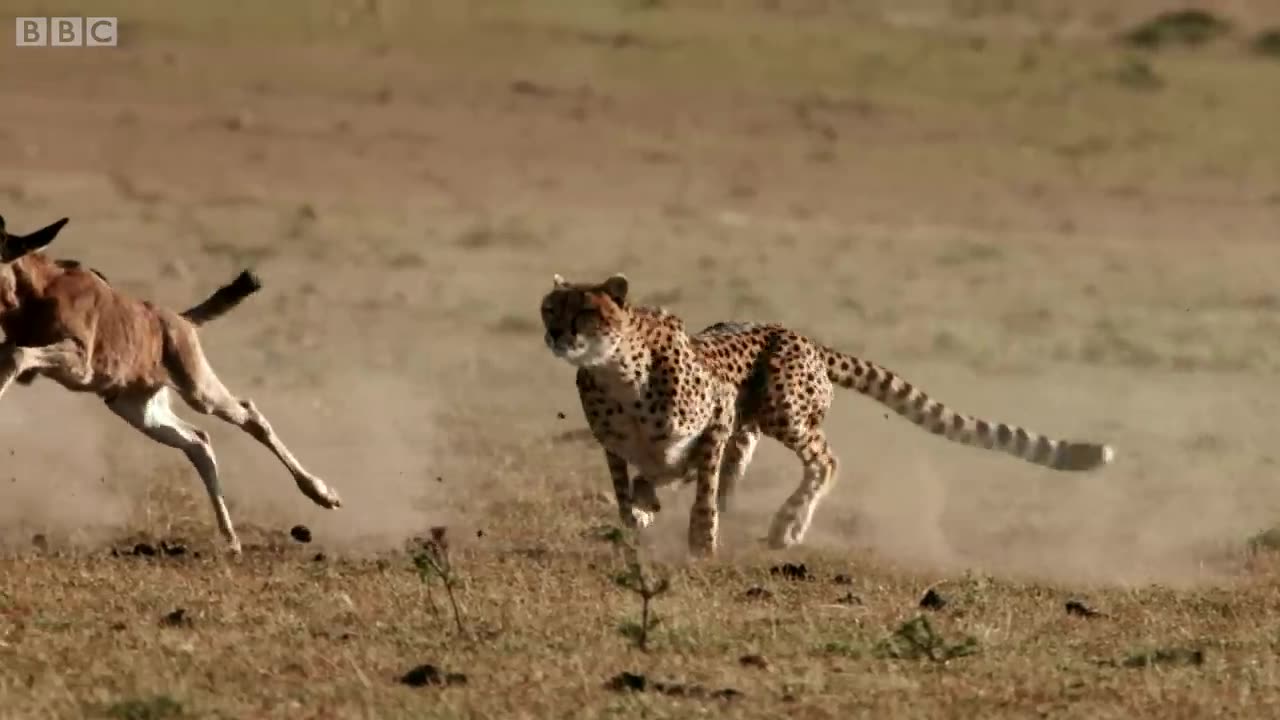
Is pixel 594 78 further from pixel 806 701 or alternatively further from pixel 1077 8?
pixel 806 701

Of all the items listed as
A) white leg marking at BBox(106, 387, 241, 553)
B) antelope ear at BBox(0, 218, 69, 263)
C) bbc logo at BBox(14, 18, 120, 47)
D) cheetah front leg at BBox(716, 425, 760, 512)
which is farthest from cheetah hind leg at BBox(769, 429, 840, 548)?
bbc logo at BBox(14, 18, 120, 47)

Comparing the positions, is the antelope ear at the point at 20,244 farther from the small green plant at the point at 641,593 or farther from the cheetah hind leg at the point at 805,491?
the cheetah hind leg at the point at 805,491

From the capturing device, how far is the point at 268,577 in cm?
1138

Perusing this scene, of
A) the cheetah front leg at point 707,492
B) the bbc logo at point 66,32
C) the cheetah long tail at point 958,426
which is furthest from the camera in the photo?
the bbc logo at point 66,32

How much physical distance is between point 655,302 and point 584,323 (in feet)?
30.1

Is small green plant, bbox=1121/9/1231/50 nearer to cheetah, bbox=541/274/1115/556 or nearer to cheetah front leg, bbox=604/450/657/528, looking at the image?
cheetah, bbox=541/274/1115/556

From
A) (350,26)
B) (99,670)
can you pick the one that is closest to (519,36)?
(350,26)

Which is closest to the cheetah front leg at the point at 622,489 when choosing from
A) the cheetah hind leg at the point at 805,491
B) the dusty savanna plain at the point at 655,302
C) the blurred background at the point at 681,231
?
the dusty savanna plain at the point at 655,302

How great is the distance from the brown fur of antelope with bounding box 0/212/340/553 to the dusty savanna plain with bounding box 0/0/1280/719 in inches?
13.7

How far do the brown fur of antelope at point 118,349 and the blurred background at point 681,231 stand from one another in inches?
13.4

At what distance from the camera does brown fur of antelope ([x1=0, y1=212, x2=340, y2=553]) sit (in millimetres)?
12312

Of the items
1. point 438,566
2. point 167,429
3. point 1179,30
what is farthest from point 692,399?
point 1179,30

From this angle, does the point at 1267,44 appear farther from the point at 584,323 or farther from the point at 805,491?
the point at 584,323

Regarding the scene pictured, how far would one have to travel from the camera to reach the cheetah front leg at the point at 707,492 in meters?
12.6
